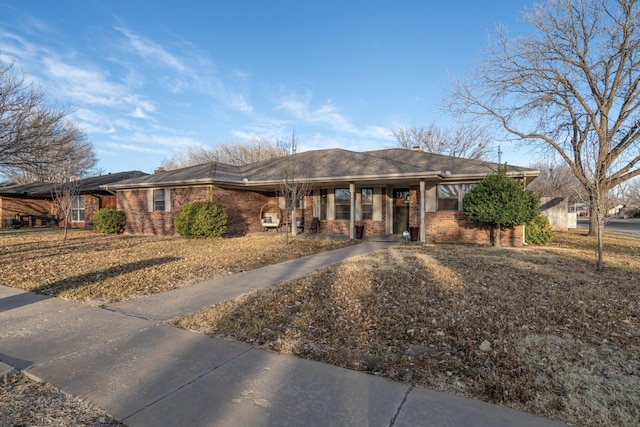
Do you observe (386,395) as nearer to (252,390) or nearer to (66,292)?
(252,390)

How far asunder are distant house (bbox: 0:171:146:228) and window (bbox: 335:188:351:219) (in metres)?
14.7

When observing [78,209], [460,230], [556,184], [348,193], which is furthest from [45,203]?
[556,184]

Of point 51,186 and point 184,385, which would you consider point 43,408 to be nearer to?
point 184,385

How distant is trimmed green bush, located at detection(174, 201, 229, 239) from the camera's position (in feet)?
41.8

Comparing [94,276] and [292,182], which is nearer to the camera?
[94,276]

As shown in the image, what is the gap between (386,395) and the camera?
8.16 ft

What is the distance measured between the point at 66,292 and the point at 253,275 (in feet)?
10.1

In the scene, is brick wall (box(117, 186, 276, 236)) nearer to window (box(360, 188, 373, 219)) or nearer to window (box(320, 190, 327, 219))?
window (box(320, 190, 327, 219))

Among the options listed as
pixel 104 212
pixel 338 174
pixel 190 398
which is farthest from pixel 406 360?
pixel 104 212

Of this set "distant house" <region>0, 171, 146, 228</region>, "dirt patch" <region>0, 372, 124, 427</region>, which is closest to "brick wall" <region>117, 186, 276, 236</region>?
"distant house" <region>0, 171, 146, 228</region>

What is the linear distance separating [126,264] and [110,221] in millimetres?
9959

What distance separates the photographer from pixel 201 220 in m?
12.7

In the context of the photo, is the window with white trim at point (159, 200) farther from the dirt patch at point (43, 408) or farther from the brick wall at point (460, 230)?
the dirt patch at point (43, 408)

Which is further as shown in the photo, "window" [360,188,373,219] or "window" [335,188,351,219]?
"window" [335,188,351,219]
